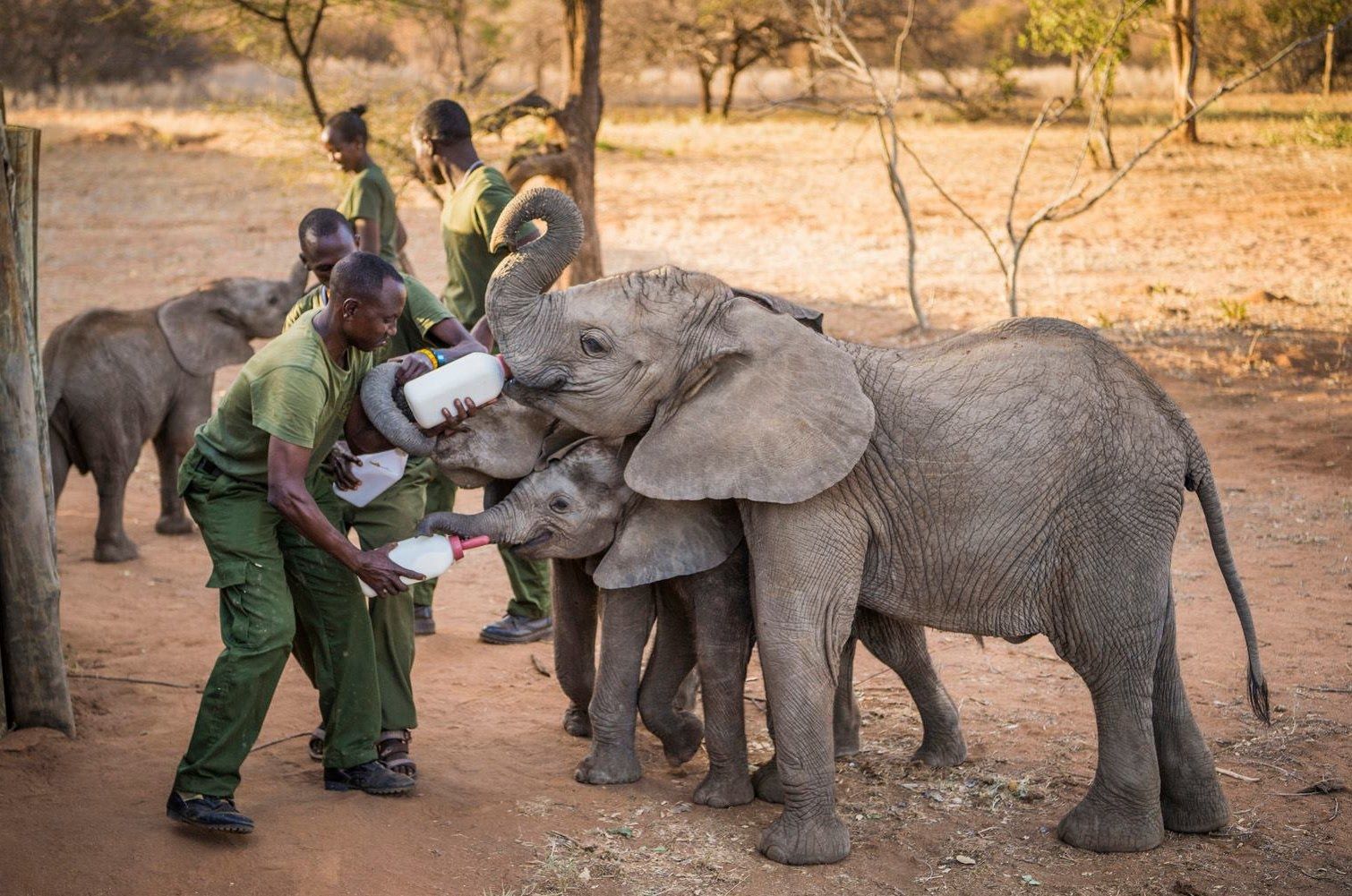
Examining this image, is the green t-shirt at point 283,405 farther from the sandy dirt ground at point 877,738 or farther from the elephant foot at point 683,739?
the elephant foot at point 683,739

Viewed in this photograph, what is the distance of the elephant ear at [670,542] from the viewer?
476 centimetres

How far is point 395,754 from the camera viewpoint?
5062 millimetres

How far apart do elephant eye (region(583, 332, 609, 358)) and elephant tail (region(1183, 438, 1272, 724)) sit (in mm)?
1945

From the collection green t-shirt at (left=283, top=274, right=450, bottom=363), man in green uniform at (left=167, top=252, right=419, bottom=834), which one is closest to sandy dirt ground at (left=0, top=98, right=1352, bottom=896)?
man in green uniform at (left=167, top=252, right=419, bottom=834)

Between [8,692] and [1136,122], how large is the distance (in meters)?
21.2

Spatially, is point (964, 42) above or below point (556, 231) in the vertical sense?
above

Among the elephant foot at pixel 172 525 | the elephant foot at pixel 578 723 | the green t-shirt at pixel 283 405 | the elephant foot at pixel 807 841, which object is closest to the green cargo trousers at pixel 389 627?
the green t-shirt at pixel 283 405

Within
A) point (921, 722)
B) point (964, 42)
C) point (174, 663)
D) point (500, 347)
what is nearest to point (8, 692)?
point (174, 663)

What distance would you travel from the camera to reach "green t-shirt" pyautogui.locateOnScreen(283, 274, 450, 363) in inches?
207

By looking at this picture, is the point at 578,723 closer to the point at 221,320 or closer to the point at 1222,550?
the point at 1222,550

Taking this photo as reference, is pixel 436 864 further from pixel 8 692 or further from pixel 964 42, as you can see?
pixel 964 42

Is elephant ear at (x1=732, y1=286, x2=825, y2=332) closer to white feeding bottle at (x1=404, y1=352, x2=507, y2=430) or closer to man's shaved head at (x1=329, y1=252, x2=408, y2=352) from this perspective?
white feeding bottle at (x1=404, y1=352, x2=507, y2=430)

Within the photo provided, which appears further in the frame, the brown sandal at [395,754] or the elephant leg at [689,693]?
the elephant leg at [689,693]

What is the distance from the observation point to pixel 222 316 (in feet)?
28.3
